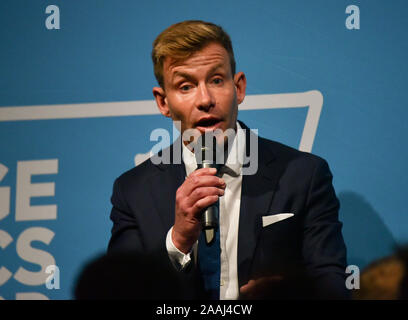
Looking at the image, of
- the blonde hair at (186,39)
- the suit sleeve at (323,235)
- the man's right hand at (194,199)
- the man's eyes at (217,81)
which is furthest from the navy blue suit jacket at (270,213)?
the blonde hair at (186,39)

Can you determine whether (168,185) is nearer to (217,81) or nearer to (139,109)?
(217,81)

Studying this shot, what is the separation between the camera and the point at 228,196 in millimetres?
2248

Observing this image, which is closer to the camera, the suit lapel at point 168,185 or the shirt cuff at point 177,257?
the shirt cuff at point 177,257

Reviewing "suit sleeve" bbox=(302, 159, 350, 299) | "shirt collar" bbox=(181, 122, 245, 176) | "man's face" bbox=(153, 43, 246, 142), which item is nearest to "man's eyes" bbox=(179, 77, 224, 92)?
"man's face" bbox=(153, 43, 246, 142)

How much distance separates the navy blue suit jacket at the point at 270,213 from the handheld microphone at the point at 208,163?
262mm

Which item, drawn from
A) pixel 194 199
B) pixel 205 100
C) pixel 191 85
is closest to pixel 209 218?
pixel 194 199

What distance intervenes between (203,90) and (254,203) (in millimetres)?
459

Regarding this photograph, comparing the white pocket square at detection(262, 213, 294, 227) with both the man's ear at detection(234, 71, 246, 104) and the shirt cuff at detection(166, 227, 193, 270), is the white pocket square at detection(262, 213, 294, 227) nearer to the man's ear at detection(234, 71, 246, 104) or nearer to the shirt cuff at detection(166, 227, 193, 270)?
the shirt cuff at detection(166, 227, 193, 270)

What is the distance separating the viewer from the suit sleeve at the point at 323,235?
2003 millimetres

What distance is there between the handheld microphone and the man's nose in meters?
0.10

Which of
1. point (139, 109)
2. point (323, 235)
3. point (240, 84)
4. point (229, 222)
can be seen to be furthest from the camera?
point (139, 109)

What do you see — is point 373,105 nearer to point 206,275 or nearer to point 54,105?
point 206,275

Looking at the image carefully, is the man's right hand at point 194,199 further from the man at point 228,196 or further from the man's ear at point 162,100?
the man's ear at point 162,100

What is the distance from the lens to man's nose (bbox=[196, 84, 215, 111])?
2152 millimetres
